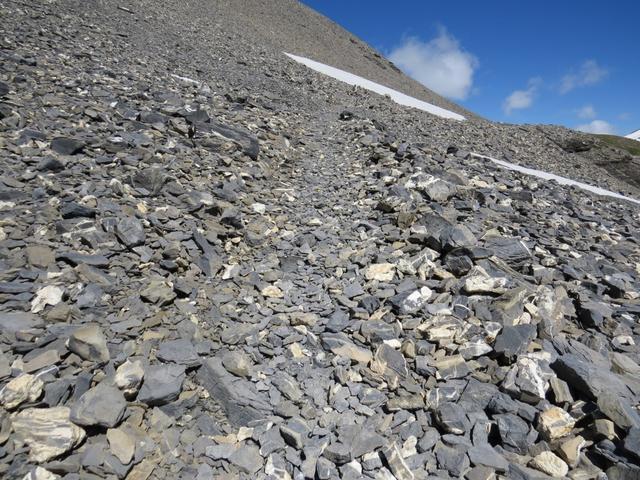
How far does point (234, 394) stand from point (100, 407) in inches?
54.1

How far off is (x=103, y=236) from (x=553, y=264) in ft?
26.7

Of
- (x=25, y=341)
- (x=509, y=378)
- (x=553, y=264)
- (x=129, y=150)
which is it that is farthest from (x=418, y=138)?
(x=25, y=341)

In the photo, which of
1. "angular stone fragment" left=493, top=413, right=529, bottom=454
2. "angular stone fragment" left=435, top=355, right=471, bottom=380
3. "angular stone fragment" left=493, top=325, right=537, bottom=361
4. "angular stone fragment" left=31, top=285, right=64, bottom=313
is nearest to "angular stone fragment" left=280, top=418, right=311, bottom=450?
"angular stone fragment" left=435, top=355, right=471, bottom=380

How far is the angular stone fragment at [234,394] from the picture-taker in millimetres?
4098

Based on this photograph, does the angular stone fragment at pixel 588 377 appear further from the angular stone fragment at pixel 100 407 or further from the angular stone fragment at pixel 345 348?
the angular stone fragment at pixel 100 407

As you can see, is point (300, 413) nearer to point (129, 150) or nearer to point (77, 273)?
point (77, 273)

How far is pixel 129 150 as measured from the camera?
858cm

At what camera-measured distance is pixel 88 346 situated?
4.11 meters

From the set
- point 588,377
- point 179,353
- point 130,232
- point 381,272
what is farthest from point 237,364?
point 588,377

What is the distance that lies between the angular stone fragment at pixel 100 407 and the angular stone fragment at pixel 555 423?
4.37 m

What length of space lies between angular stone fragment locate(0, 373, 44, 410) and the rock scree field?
0.06 feet

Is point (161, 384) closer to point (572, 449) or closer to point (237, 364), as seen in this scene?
point (237, 364)

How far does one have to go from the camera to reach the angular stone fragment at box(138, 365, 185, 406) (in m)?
3.96

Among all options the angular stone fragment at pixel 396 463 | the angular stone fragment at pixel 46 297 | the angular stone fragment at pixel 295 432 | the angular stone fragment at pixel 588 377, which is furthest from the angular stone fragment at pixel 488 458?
the angular stone fragment at pixel 46 297
